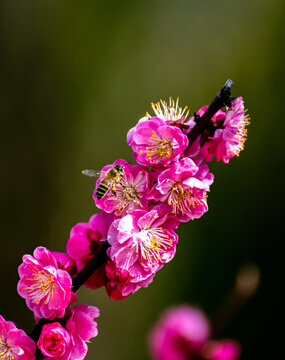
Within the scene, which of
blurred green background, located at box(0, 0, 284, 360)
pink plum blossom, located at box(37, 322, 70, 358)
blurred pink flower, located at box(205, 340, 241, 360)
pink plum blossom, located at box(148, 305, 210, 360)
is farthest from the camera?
blurred green background, located at box(0, 0, 284, 360)

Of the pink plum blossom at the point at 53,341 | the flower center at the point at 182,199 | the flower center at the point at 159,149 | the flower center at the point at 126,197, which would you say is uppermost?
the flower center at the point at 159,149

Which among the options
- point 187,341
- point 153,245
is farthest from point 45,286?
point 187,341

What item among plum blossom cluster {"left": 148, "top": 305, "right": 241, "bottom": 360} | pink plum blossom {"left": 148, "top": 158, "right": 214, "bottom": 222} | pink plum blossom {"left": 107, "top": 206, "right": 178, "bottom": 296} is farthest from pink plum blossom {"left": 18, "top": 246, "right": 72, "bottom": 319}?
plum blossom cluster {"left": 148, "top": 305, "right": 241, "bottom": 360}

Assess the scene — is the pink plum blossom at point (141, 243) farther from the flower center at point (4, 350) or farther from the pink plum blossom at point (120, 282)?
the flower center at point (4, 350)

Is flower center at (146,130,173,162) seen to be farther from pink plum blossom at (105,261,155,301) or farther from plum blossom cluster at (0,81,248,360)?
pink plum blossom at (105,261,155,301)

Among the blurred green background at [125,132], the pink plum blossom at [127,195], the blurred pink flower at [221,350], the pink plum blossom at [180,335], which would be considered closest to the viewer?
the pink plum blossom at [127,195]

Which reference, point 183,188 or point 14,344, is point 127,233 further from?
point 14,344

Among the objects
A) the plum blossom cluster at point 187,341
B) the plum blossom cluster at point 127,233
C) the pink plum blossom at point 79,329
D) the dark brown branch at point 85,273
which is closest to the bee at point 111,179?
the plum blossom cluster at point 127,233
